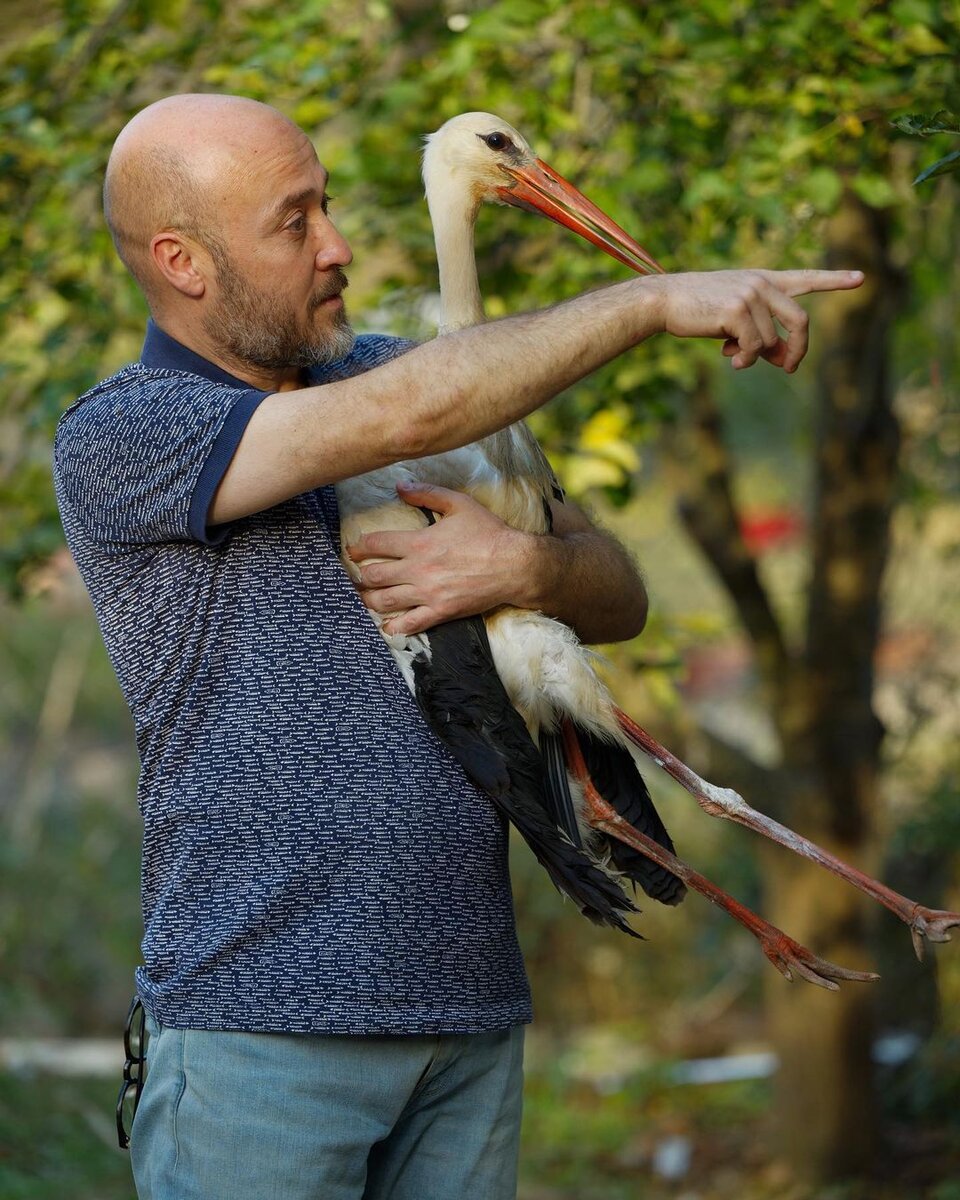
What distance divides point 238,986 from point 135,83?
2654 millimetres

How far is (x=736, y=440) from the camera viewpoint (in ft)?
44.4

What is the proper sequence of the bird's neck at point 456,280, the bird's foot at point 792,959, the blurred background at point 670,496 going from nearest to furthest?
the bird's foot at point 792,959 < the bird's neck at point 456,280 < the blurred background at point 670,496

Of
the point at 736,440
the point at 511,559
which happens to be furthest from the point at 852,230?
the point at 736,440

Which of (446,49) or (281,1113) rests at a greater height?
(446,49)

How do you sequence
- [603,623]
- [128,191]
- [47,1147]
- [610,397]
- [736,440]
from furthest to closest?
[736,440]
[47,1147]
[610,397]
[603,623]
[128,191]

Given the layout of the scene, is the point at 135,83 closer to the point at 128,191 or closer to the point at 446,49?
the point at 446,49

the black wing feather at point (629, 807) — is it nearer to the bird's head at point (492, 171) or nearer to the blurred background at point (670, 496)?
the bird's head at point (492, 171)

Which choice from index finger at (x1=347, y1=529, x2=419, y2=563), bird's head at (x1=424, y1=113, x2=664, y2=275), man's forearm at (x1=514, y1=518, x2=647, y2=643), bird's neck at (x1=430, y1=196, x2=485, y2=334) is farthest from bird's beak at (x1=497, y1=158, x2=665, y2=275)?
index finger at (x1=347, y1=529, x2=419, y2=563)

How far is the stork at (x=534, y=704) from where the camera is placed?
88.5 inches

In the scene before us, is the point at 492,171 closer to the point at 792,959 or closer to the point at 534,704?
the point at 534,704

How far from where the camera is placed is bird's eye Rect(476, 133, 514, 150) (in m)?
2.98

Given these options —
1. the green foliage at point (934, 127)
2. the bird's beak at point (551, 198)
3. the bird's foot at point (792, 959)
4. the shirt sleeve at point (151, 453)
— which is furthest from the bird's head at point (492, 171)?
the bird's foot at point (792, 959)

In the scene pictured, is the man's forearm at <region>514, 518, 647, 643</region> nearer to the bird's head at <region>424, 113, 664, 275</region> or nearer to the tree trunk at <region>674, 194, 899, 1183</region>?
the bird's head at <region>424, 113, 664, 275</region>

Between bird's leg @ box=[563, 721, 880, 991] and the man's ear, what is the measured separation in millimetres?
950
